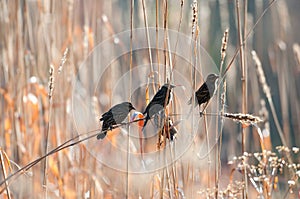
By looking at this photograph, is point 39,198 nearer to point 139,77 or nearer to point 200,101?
point 139,77

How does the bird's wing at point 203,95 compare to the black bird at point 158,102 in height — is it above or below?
above

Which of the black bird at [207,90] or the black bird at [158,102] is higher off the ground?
the black bird at [207,90]

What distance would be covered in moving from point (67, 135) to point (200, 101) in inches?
34.0

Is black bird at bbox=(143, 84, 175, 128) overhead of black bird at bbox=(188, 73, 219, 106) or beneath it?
beneath

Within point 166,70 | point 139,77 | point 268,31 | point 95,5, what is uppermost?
point 268,31

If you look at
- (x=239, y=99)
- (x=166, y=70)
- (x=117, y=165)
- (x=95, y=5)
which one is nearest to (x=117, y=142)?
(x=117, y=165)

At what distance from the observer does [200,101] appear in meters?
1.08

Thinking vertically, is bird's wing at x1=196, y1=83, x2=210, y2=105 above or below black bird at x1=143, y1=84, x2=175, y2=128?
above

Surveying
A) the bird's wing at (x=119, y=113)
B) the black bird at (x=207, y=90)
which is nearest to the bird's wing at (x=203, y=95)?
the black bird at (x=207, y=90)

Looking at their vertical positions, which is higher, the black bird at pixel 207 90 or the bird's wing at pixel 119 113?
the black bird at pixel 207 90

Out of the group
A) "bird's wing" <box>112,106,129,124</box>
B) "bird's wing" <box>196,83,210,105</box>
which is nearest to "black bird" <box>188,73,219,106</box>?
"bird's wing" <box>196,83,210,105</box>

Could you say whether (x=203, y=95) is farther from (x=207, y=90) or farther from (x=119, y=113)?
(x=119, y=113)

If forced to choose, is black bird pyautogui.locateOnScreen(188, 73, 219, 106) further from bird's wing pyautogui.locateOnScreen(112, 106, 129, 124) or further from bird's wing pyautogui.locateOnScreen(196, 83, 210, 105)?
bird's wing pyautogui.locateOnScreen(112, 106, 129, 124)

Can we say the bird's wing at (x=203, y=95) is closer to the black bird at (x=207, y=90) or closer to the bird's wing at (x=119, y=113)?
the black bird at (x=207, y=90)
